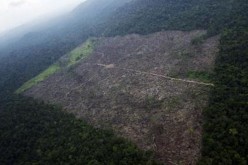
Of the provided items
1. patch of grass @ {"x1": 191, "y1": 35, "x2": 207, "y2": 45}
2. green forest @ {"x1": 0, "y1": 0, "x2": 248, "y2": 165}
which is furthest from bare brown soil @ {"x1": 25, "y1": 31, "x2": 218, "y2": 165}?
green forest @ {"x1": 0, "y1": 0, "x2": 248, "y2": 165}

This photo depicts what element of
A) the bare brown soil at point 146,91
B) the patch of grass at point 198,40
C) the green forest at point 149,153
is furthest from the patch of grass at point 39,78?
the patch of grass at point 198,40

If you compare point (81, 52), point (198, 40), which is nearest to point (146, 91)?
point (198, 40)

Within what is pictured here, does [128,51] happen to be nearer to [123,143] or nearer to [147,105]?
[147,105]

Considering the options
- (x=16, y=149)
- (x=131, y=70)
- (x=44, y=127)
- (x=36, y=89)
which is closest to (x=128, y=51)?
(x=131, y=70)

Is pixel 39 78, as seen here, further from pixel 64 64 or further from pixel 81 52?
pixel 81 52

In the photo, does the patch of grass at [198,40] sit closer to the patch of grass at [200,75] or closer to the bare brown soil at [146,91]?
the bare brown soil at [146,91]

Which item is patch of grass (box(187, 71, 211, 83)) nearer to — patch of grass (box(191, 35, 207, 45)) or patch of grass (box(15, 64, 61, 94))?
patch of grass (box(191, 35, 207, 45))
